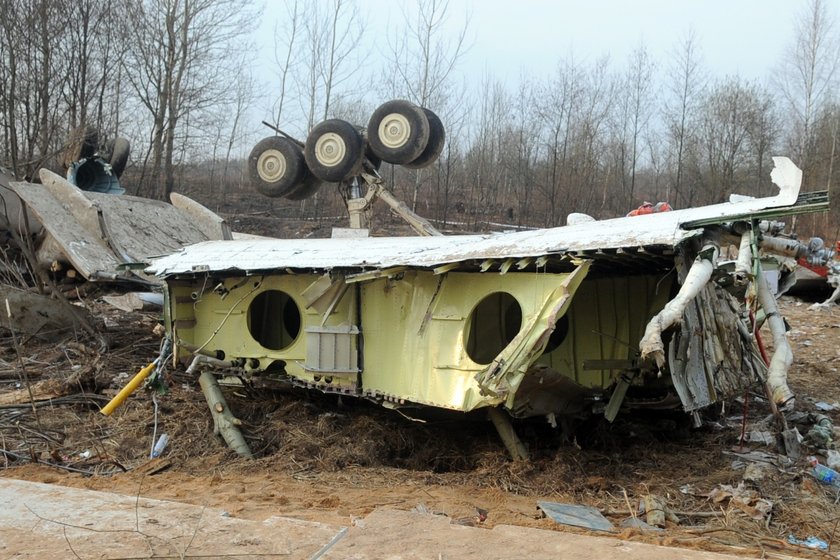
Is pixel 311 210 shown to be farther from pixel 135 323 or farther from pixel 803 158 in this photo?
pixel 803 158

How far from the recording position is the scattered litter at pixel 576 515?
5445 mm

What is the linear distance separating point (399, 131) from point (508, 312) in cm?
411

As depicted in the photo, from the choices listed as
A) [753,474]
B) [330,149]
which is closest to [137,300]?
[330,149]

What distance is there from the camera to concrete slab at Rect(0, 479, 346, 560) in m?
3.95

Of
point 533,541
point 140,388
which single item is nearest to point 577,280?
point 533,541

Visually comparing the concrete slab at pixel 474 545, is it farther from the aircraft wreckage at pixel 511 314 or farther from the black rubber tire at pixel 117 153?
the black rubber tire at pixel 117 153

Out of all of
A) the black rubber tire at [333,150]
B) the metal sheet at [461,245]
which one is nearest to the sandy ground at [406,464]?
the metal sheet at [461,245]

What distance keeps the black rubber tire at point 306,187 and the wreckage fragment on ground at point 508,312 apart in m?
2.42

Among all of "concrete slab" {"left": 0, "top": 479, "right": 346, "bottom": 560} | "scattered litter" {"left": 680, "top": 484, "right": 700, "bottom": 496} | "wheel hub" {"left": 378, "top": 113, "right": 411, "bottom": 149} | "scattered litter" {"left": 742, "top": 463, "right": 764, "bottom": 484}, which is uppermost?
"wheel hub" {"left": 378, "top": 113, "right": 411, "bottom": 149}

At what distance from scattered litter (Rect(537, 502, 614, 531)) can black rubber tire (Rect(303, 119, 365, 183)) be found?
23.4 feet

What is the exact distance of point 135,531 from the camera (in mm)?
4316

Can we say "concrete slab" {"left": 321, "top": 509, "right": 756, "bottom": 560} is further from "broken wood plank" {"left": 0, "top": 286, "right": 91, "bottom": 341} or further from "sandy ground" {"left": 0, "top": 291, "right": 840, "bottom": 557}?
"broken wood plank" {"left": 0, "top": 286, "right": 91, "bottom": 341}

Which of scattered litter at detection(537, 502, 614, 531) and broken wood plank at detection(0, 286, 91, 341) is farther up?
broken wood plank at detection(0, 286, 91, 341)

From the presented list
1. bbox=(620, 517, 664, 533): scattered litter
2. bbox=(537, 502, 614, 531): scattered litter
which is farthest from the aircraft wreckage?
bbox=(620, 517, 664, 533): scattered litter
